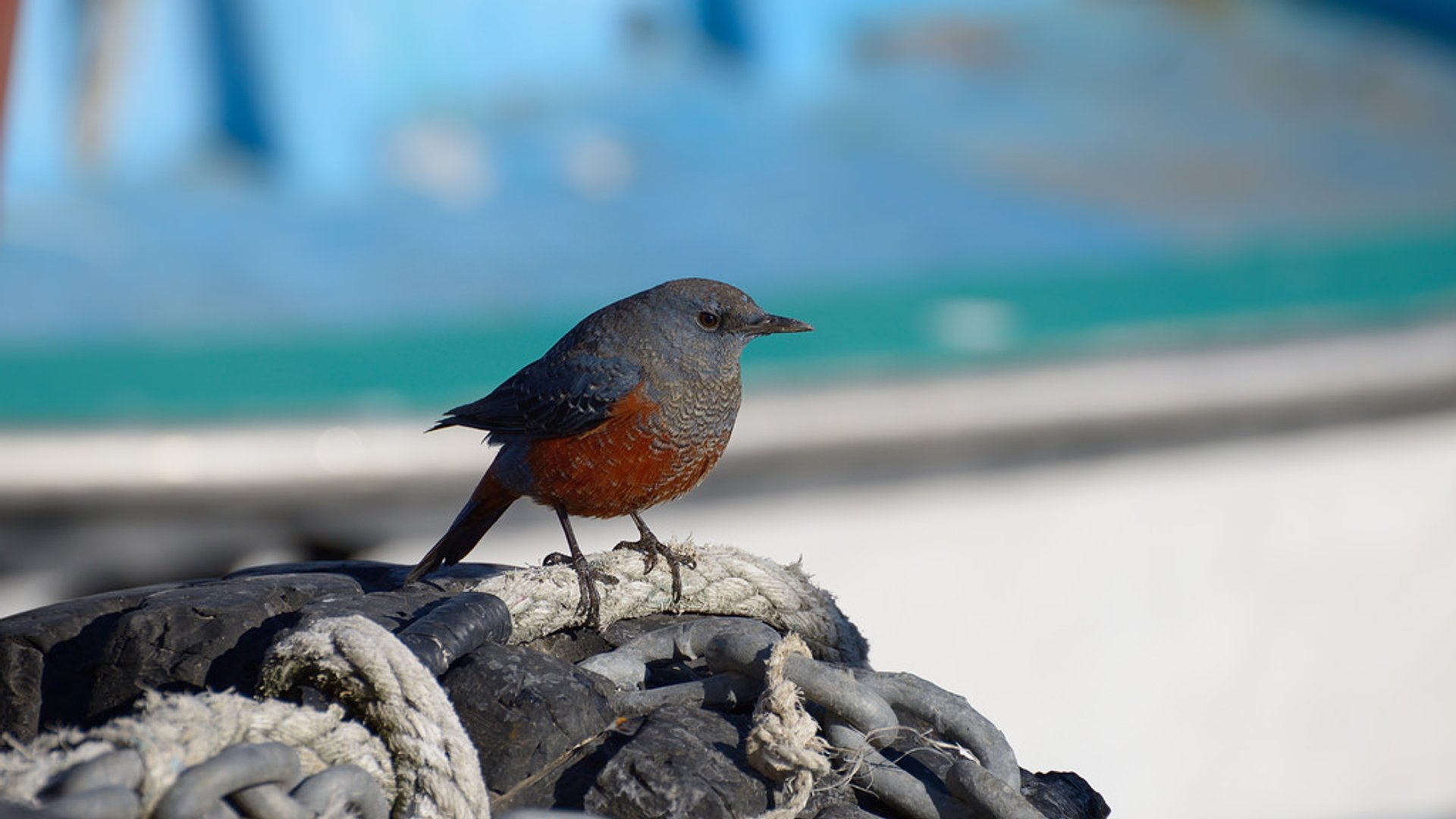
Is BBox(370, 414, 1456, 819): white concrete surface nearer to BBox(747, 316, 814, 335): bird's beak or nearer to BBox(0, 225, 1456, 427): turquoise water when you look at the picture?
BBox(0, 225, 1456, 427): turquoise water

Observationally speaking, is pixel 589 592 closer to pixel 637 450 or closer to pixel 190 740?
pixel 637 450

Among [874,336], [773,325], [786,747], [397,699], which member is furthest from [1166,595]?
[874,336]

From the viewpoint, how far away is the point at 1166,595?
13.4ft

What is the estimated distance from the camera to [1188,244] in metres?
8.84

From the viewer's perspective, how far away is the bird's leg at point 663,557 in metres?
1.85

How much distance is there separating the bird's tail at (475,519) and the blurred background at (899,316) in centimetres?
84

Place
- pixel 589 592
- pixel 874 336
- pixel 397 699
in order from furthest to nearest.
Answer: pixel 874 336 → pixel 589 592 → pixel 397 699

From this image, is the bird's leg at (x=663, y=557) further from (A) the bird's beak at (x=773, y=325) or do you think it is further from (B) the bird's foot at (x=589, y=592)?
(A) the bird's beak at (x=773, y=325)

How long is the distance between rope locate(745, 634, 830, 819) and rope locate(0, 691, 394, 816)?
14.0 inches

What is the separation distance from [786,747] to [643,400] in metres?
0.83

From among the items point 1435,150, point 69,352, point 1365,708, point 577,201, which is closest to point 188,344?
point 69,352

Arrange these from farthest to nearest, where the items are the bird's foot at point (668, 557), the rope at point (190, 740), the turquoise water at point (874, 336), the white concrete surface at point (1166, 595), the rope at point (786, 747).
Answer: the turquoise water at point (874, 336) → the white concrete surface at point (1166, 595) → the bird's foot at point (668, 557) → the rope at point (786, 747) → the rope at point (190, 740)

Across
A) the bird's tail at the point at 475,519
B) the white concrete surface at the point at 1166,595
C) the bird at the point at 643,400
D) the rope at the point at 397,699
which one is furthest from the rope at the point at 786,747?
the white concrete surface at the point at 1166,595

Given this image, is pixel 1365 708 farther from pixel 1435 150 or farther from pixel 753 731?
pixel 1435 150
